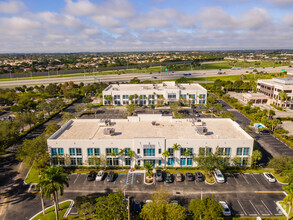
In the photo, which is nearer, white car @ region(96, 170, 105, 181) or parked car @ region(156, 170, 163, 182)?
parked car @ region(156, 170, 163, 182)

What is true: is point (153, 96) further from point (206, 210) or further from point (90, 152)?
point (206, 210)

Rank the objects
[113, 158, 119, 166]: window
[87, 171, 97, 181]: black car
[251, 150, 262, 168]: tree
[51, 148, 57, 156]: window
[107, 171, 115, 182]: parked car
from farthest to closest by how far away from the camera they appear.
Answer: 1. [51, 148, 57, 156]: window
2. [113, 158, 119, 166]: window
3. [251, 150, 262, 168]: tree
4. [87, 171, 97, 181]: black car
5. [107, 171, 115, 182]: parked car

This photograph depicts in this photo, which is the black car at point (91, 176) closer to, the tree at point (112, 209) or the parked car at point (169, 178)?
the tree at point (112, 209)

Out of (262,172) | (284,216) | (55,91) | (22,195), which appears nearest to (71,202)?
(22,195)

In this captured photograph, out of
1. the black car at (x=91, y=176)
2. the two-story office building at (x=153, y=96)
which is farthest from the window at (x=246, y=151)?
the two-story office building at (x=153, y=96)

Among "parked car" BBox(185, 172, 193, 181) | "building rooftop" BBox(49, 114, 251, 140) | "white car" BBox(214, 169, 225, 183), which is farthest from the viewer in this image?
"building rooftop" BBox(49, 114, 251, 140)

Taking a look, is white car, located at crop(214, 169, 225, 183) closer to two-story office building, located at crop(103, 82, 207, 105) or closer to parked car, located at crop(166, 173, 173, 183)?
parked car, located at crop(166, 173, 173, 183)

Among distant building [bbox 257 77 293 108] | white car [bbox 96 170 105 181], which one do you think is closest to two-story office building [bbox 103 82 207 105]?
distant building [bbox 257 77 293 108]

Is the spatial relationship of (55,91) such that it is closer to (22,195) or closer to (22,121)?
(22,121)
